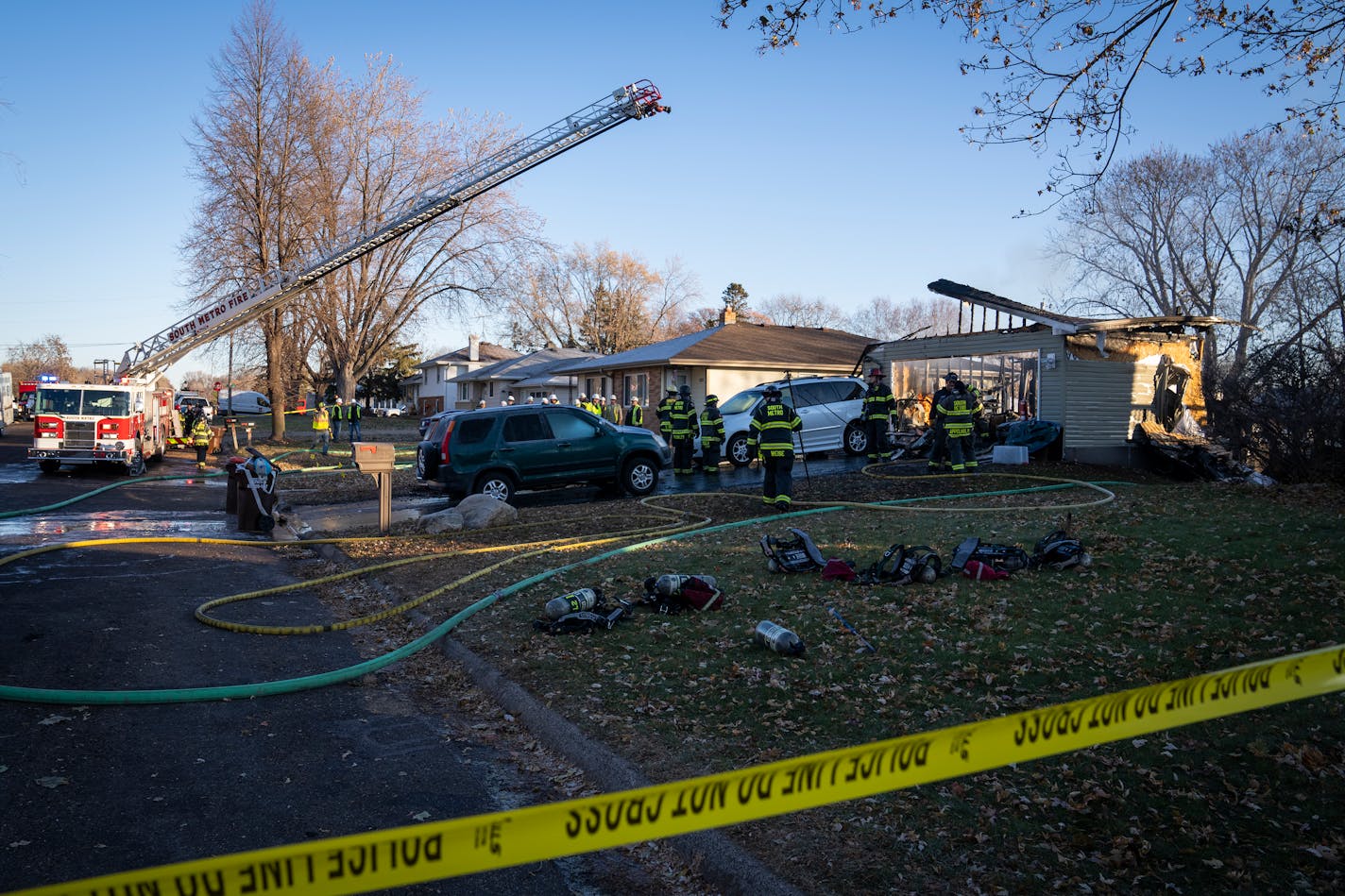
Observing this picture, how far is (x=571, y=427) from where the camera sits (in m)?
15.0

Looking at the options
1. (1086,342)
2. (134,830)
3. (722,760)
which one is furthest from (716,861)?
(1086,342)

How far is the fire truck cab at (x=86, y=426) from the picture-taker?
69.6ft

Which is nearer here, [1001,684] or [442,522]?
[1001,684]

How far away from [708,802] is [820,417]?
17829 millimetres

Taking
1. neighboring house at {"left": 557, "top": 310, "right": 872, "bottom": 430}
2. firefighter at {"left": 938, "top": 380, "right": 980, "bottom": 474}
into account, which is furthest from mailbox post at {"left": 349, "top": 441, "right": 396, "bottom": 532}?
neighboring house at {"left": 557, "top": 310, "right": 872, "bottom": 430}

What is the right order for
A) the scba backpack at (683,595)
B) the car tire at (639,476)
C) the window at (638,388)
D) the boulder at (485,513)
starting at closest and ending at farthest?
the scba backpack at (683,595) < the boulder at (485,513) < the car tire at (639,476) < the window at (638,388)

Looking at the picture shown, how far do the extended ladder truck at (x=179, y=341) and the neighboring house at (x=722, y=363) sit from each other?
759 centimetres

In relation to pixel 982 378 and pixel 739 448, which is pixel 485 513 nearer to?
pixel 739 448

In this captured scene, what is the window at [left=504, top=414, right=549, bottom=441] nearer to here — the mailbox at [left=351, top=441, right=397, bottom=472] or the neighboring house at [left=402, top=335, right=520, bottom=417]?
the mailbox at [left=351, top=441, right=397, bottom=472]

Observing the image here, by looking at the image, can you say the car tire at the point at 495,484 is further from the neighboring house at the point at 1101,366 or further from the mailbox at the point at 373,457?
the neighboring house at the point at 1101,366

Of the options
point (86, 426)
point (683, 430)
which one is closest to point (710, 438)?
point (683, 430)

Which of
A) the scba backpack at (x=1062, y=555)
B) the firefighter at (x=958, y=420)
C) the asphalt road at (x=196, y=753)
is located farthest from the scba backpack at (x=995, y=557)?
the firefighter at (x=958, y=420)

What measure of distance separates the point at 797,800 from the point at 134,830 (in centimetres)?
322

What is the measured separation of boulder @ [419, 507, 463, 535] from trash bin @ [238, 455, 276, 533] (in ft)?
6.63
